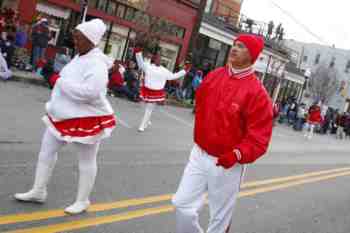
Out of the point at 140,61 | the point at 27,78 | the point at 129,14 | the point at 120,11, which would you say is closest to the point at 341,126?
the point at 129,14

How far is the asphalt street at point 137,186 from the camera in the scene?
18.6 ft

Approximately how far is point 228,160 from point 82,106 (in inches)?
66.6

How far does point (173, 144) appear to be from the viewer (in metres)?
12.4

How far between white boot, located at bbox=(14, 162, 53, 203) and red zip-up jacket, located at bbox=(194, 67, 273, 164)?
5.76 feet

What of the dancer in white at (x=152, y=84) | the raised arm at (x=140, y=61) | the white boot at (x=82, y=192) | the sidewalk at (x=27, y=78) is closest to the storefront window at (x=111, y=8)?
the sidewalk at (x=27, y=78)

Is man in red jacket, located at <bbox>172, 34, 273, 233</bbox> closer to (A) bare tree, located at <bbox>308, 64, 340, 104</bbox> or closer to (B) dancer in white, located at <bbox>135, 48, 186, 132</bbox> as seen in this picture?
(B) dancer in white, located at <bbox>135, 48, 186, 132</bbox>

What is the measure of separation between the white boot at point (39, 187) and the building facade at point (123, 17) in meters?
15.5

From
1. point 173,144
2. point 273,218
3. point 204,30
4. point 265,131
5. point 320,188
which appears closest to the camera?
point 265,131

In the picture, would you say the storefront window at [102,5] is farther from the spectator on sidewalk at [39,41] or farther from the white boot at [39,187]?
the white boot at [39,187]

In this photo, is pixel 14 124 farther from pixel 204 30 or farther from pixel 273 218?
pixel 204 30

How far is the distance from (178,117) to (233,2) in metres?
45.3

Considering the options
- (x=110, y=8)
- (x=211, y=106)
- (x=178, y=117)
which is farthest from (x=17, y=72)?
(x=211, y=106)

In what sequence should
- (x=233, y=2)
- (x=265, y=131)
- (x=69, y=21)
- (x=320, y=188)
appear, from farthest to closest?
(x=233, y=2) → (x=69, y=21) → (x=320, y=188) → (x=265, y=131)

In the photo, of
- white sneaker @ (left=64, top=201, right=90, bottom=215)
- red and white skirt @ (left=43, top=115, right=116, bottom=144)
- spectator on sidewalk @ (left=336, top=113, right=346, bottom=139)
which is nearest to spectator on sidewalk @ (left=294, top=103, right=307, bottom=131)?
spectator on sidewalk @ (left=336, top=113, right=346, bottom=139)
